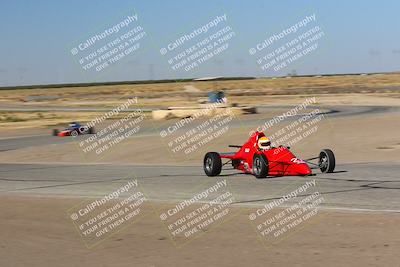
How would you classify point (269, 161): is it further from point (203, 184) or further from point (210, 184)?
point (203, 184)

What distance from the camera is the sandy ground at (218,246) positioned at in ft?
26.6

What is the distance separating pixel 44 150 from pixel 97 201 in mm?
18787

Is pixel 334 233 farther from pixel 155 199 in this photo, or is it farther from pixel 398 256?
pixel 155 199

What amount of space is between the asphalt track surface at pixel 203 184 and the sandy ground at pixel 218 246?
1788 millimetres

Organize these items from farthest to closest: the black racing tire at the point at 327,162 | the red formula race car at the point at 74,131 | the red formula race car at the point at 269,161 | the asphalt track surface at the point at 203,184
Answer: the red formula race car at the point at 74,131 < the black racing tire at the point at 327,162 < the red formula race car at the point at 269,161 < the asphalt track surface at the point at 203,184

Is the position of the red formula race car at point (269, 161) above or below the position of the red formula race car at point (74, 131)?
below

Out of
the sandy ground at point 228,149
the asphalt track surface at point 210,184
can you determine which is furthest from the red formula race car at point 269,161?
the sandy ground at point 228,149

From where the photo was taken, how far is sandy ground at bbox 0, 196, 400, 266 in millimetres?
8094

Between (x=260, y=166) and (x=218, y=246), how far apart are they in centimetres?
700

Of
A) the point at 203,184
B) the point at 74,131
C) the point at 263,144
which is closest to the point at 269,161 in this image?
the point at 263,144

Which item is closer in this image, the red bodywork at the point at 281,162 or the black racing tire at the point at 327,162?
the red bodywork at the point at 281,162

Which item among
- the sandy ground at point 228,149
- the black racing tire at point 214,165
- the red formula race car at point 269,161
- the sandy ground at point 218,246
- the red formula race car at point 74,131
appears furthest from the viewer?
the red formula race car at point 74,131

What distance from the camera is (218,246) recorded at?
8.99 meters

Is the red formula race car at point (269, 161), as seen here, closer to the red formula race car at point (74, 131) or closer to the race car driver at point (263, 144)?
the race car driver at point (263, 144)
